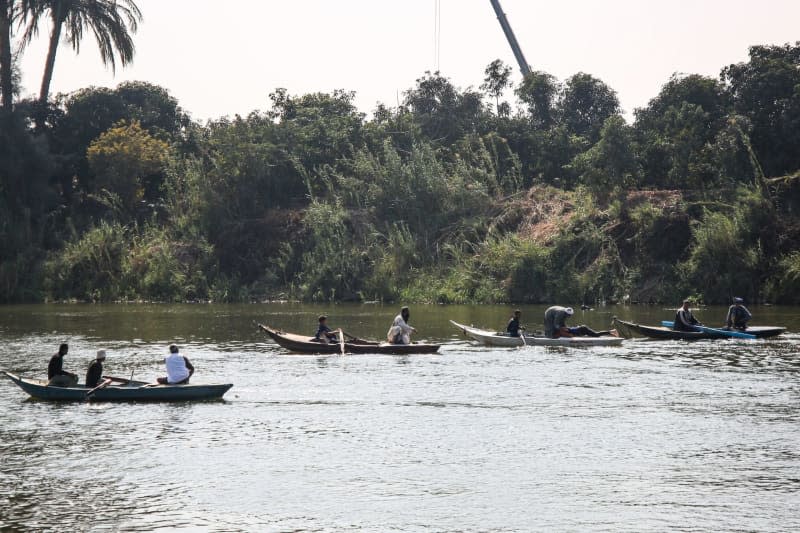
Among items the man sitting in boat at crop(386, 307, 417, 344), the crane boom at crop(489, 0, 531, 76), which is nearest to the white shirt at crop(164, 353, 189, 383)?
the man sitting in boat at crop(386, 307, 417, 344)

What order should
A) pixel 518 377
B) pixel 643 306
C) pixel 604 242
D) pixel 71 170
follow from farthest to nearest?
1. pixel 71 170
2. pixel 604 242
3. pixel 643 306
4. pixel 518 377

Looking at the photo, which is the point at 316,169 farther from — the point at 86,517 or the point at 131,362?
the point at 86,517

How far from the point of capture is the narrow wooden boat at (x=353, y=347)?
1216 inches

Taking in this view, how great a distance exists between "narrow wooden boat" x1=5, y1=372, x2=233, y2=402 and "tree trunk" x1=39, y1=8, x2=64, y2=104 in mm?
47877

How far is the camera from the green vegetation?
5334cm

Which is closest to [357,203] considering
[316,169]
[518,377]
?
[316,169]

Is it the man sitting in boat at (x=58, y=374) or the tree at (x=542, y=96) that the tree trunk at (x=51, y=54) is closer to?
the tree at (x=542, y=96)

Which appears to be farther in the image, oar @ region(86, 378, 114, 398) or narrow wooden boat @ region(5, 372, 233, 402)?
narrow wooden boat @ region(5, 372, 233, 402)

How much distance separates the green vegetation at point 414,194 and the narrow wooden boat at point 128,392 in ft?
107

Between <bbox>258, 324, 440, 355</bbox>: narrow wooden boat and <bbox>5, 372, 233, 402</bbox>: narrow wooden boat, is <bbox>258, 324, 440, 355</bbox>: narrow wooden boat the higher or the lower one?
the higher one

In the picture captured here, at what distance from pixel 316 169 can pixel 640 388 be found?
4266cm

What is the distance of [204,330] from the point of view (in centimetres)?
4012

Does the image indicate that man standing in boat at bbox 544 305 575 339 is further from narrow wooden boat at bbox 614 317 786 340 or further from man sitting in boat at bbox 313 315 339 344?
man sitting in boat at bbox 313 315 339 344

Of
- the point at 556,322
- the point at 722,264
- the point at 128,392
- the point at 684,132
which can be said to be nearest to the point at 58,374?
the point at 128,392
